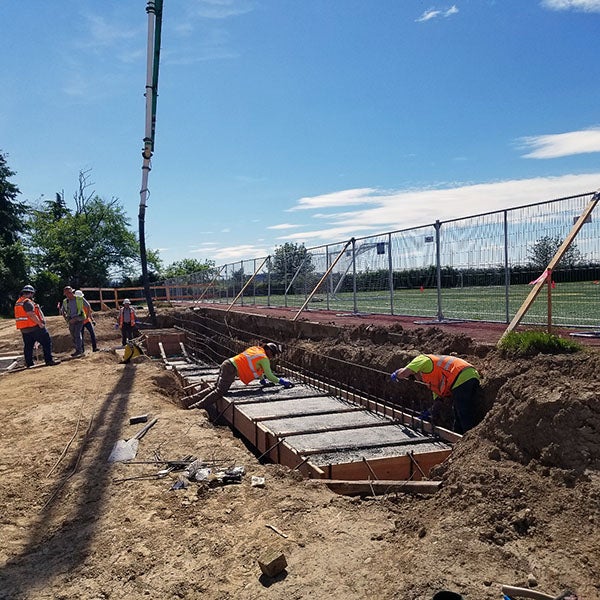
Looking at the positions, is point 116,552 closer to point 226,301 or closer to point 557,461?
point 557,461

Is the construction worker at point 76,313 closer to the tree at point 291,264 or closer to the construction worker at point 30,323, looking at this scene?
the construction worker at point 30,323

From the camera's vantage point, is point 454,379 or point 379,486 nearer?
point 379,486

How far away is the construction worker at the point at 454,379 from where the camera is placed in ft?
21.6

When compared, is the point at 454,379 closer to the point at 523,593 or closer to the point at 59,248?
the point at 523,593

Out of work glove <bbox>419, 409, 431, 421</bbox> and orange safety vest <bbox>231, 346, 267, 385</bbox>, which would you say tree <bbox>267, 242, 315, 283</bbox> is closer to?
orange safety vest <bbox>231, 346, 267, 385</bbox>

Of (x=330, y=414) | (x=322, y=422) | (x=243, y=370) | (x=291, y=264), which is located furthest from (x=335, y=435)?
(x=291, y=264)

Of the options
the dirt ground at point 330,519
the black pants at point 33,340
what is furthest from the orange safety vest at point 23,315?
the dirt ground at point 330,519

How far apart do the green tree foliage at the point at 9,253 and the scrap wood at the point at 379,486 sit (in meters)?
35.3

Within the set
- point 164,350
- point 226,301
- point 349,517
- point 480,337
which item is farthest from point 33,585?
point 226,301

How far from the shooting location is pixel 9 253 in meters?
35.6

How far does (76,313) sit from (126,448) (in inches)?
331

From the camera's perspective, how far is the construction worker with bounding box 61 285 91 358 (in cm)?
1415

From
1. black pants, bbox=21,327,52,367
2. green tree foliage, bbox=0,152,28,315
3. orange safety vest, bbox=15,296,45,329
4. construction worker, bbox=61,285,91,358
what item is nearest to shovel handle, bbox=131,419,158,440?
orange safety vest, bbox=15,296,45,329

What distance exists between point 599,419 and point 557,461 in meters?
0.48
